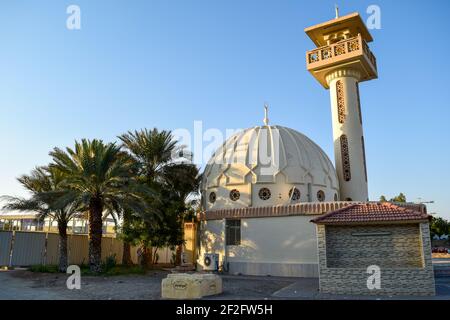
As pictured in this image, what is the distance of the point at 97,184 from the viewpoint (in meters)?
18.6

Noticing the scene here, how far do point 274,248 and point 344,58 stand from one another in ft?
47.0

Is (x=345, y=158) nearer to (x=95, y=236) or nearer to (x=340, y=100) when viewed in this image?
(x=340, y=100)

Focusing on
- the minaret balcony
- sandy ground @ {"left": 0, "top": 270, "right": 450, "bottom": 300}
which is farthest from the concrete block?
the minaret balcony

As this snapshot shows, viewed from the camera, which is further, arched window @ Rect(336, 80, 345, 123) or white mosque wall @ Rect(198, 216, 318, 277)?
arched window @ Rect(336, 80, 345, 123)

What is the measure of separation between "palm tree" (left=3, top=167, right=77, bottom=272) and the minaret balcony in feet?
62.4

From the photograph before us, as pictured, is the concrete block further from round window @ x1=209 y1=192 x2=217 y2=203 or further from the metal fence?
round window @ x1=209 y1=192 x2=217 y2=203

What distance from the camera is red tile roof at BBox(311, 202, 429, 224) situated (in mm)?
13953

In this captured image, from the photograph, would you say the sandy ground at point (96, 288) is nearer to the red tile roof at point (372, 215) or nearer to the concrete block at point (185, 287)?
the concrete block at point (185, 287)

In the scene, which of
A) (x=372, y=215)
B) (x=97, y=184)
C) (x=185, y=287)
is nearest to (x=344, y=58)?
(x=372, y=215)

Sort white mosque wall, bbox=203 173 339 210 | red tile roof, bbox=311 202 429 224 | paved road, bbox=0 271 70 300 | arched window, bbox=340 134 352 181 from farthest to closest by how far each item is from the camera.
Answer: arched window, bbox=340 134 352 181 < white mosque wall, bbox=203 173 339 210 < red tile roof, bbox=311 202 429 224 < paved road, bbox=0 271 70 300

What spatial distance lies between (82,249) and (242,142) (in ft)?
41.9

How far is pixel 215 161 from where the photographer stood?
89.2ft
